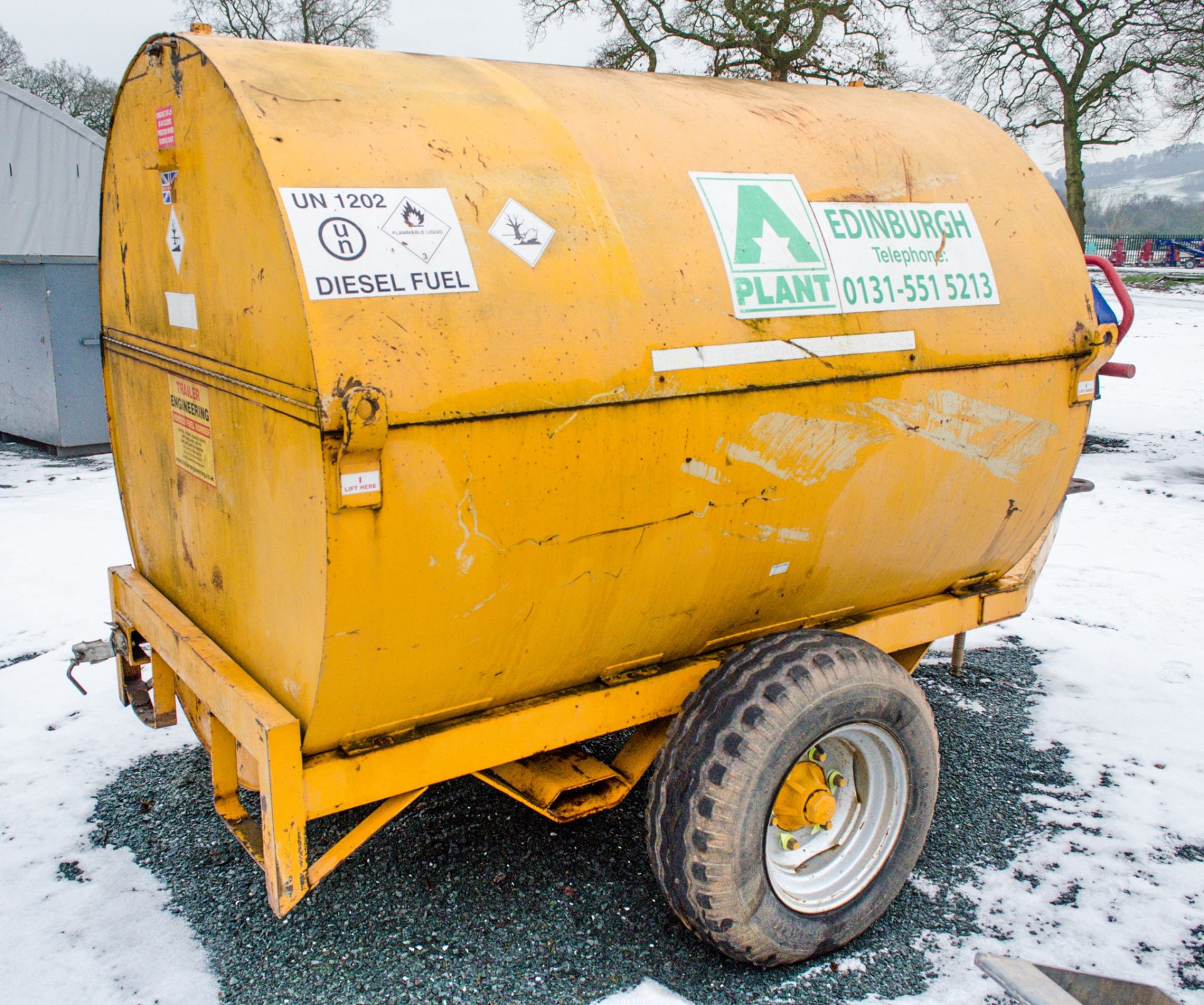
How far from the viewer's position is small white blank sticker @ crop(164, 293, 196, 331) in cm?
265

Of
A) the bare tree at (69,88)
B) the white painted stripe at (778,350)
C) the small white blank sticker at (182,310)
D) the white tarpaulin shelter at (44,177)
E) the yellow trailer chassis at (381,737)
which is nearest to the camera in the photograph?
the yellow trailer chassis at (381,737)

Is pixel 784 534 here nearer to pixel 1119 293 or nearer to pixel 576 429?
pixel 576 429

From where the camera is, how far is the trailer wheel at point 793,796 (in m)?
2.66

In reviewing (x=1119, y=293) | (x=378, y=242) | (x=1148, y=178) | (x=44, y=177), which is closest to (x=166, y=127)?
(x=378, y=242)

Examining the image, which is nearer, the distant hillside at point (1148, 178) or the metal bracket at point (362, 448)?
the metal bracket at point (362, 448)

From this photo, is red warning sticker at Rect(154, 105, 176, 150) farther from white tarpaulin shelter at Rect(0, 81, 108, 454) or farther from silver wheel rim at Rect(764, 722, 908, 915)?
white tarpaulin shelter at Rect(0, 81, 108, 454)

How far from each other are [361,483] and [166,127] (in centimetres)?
125

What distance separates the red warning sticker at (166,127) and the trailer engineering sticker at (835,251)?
134cm

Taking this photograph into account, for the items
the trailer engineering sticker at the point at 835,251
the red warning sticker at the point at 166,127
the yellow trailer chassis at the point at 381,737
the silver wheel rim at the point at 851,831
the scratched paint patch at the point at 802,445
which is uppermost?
the red warning sticker at the point at 166,127

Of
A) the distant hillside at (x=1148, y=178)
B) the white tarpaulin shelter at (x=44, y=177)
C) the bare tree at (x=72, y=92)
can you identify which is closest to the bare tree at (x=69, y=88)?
the bare tree at (x=72, y=92)

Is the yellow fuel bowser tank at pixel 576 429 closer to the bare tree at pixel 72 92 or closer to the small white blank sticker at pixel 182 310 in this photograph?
the small white blank sticker at pixel 182 310

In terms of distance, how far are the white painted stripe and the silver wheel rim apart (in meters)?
1.06

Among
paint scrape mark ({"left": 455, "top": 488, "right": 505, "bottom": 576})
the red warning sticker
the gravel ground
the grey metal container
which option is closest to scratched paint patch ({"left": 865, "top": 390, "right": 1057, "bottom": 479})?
paint scrape mark ({"left": 455, "top": 488, "right": 505, "bottom": 576})

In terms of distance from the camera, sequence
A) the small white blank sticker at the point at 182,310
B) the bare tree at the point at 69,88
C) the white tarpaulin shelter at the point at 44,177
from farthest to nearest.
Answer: the bare tree at the point at 69,88
the white tarpaulin shelter at the point at 44,177
the small white blank sticker at the point at 182,310
